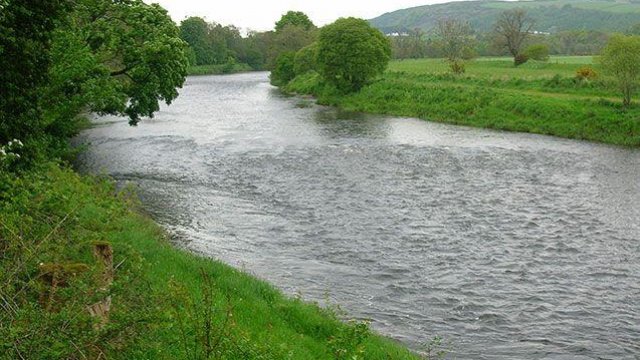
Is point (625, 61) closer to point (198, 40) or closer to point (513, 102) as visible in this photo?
point (513, 102)

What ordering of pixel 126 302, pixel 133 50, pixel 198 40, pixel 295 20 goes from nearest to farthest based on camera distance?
1. pixel 126 302
2. pixel 133 50
3. pixel 295 20
4. pixel 198 40

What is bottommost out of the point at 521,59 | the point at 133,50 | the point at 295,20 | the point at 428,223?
the point at 428,223

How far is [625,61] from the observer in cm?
4422

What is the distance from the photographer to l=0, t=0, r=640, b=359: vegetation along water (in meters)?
9.74

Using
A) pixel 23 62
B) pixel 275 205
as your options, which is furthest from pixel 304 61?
pixel 23 62

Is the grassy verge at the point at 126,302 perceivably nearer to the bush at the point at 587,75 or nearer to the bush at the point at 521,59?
the bush at the point at 587,75

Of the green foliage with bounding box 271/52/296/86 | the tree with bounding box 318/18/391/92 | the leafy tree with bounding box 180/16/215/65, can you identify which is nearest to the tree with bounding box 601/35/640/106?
the tree with bounding box 318/18/391/92

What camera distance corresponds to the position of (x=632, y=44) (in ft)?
142

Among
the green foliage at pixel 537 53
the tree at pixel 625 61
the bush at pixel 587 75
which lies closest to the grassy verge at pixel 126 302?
the tree at pixel 625 61

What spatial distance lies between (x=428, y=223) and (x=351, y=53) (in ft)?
151

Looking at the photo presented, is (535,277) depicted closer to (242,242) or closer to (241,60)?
(242,242)

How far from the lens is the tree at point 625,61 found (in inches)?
1718

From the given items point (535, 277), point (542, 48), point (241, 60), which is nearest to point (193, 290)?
point (535, 277)

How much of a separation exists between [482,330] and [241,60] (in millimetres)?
145038
